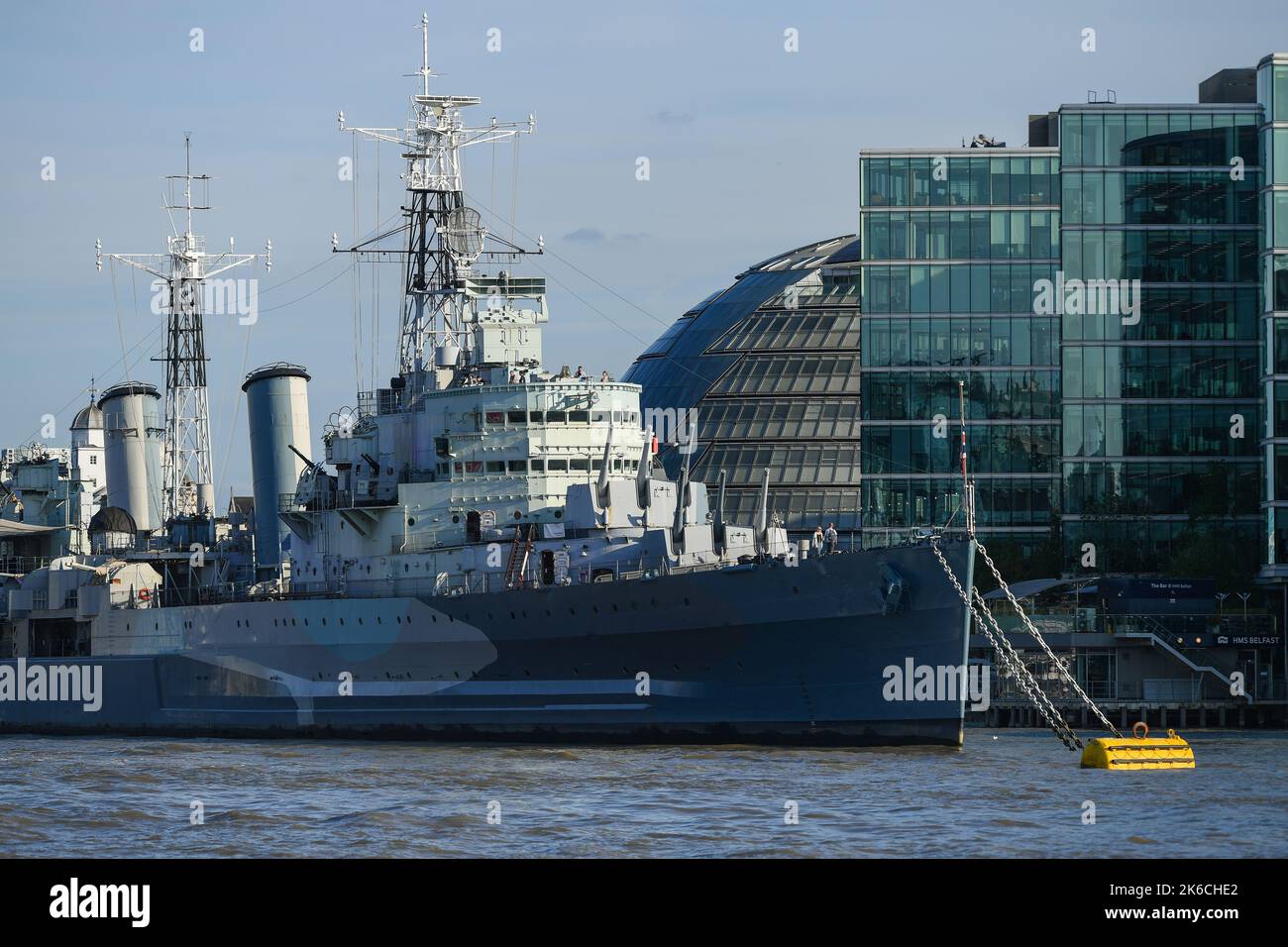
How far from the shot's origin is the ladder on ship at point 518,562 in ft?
156

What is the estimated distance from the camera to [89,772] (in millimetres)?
42688

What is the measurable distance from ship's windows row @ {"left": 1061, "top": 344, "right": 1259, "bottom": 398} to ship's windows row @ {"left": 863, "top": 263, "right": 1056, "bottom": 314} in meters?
4.12

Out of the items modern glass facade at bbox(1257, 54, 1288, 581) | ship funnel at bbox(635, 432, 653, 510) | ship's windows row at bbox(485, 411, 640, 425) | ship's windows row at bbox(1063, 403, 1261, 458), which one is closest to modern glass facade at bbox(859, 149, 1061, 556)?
ship's windows row at bbox(1063, 403, 1261, 458)

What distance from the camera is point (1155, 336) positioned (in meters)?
Answer: 73.0

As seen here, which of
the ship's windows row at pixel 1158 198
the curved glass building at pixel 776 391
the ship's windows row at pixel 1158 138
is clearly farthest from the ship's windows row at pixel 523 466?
the curved glass building at pixel 776 391

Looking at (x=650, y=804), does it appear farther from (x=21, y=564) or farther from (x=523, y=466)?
(x=21, y=564)

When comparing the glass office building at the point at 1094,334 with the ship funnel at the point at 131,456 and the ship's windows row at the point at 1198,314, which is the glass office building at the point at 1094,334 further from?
the ship funnel at the point at 131,456

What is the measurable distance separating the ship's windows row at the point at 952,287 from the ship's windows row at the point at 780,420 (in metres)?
21.9

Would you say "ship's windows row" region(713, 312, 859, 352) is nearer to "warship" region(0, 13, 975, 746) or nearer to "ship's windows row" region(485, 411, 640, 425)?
"warship" region(0, 13, 975, 746)

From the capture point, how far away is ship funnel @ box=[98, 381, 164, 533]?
2874 inches

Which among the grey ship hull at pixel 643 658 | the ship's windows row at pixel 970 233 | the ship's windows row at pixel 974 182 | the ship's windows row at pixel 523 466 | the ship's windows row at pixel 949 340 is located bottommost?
the grey ship hull at pixel 643 658

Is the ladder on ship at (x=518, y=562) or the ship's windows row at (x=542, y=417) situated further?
the ship's windows row at (x=542, y=417)
